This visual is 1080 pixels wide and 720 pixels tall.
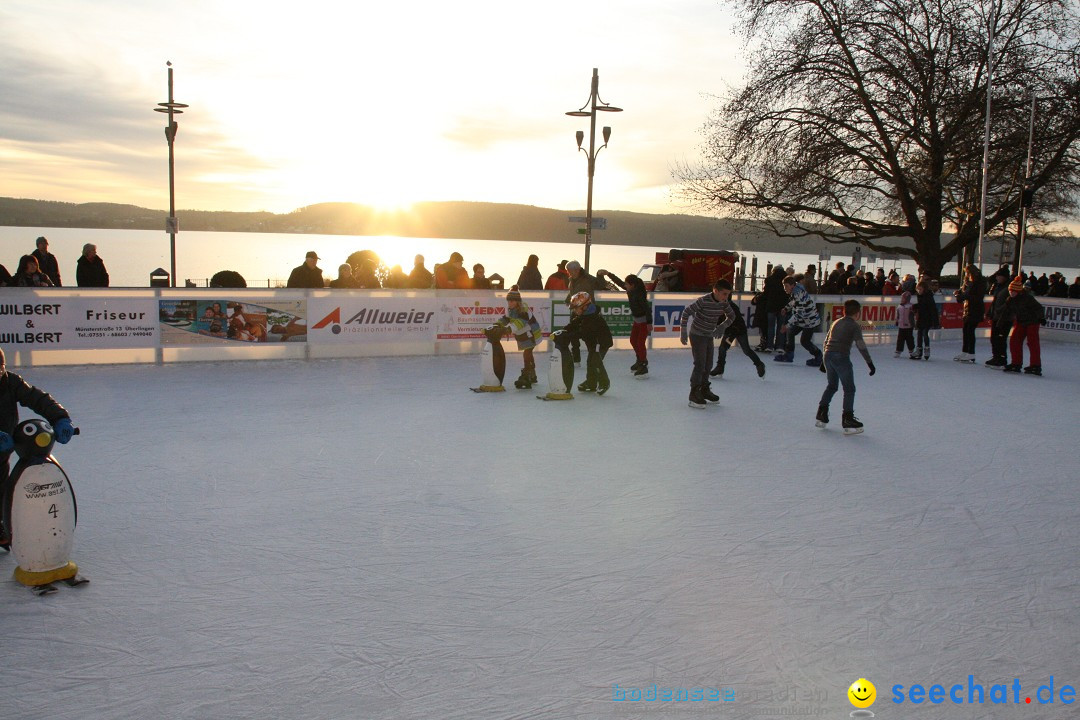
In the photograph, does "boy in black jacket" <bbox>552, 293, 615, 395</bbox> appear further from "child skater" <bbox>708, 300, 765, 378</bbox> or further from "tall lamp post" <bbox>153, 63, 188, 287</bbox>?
"tall lamp post" <bbox>153, 63, 188, 287</bbox>

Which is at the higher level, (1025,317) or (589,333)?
(1025,317)

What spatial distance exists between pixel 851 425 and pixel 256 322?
879 cm

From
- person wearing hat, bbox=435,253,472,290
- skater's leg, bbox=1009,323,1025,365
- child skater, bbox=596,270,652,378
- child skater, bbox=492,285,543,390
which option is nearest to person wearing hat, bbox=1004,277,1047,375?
skater's leg, bbox=1009,323,1025,365

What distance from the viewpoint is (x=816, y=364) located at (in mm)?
14242

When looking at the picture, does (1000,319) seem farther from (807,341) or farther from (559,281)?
(559,281)

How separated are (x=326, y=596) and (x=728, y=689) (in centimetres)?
199

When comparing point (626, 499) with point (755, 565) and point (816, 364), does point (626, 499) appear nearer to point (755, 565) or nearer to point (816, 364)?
point (755, 565)

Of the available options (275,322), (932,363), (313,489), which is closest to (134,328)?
(275,322)

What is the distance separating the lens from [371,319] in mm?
13781

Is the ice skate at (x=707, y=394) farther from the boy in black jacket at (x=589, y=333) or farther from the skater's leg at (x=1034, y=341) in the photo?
the skater's leg at (x=1034, y=341)

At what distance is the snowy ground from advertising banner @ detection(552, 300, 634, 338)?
249 inches

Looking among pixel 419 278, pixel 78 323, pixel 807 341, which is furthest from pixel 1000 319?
pixel 78 323

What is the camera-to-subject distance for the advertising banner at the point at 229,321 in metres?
12.3

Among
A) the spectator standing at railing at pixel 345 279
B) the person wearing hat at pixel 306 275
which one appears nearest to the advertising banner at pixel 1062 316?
the spectator standing at railing at pixel 345 279
